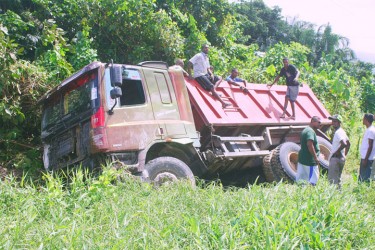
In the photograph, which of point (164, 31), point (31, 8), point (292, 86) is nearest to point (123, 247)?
point (292, 86)

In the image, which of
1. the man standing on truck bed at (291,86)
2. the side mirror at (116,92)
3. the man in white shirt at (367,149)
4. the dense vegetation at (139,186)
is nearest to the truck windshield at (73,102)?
the side mirror at (116,92)

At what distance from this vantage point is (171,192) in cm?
506

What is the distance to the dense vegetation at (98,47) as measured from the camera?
758 centimetres

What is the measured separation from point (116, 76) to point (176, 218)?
2.25 m

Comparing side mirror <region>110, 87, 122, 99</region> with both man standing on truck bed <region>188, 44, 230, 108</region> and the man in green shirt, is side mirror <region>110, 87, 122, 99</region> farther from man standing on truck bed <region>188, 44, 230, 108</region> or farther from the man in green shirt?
the man in green shirt

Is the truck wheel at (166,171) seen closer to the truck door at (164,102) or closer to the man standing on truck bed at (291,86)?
the truck door at (164,102)

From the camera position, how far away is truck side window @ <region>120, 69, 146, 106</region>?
598 cm

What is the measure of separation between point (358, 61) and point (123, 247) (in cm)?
3194

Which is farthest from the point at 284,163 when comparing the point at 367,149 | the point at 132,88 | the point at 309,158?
the point at 132,88

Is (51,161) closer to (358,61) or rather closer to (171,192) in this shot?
(171,192)

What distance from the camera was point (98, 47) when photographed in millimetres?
10977

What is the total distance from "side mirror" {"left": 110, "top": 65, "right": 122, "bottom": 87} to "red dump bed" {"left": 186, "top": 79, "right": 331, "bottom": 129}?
1760 mm

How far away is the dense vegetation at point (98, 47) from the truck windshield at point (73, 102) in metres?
1.30

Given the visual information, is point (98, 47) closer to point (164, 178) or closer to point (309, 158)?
point (164, 178)
